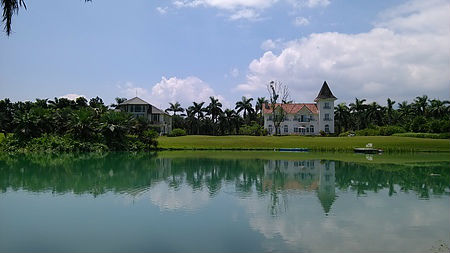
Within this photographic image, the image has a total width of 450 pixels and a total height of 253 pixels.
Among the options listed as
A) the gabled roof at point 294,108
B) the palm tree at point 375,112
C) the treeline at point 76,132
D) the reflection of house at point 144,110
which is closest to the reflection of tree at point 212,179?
the treeline at point 76,132

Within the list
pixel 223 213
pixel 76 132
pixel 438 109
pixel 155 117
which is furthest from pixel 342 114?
pixel 223 213

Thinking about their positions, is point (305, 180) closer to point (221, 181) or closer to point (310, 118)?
point (221, 181)

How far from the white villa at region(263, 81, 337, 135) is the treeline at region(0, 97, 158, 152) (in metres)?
29.6

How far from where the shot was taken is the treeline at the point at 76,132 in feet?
141

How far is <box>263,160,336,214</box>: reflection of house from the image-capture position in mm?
15827

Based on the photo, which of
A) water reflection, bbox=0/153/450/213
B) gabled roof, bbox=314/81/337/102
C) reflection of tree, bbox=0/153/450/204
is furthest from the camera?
gabled roof, bbox=314/81/337/102

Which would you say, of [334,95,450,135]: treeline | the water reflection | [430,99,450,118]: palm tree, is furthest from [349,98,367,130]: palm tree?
the water reflection

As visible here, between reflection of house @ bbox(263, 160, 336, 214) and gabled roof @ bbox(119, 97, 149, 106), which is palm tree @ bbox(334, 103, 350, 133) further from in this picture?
reflection of house @ bbox(263, 160, 336, 214)

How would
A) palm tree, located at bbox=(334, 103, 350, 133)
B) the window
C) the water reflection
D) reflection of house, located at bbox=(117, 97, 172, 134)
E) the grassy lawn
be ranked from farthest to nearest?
palm tree, located at bbox=(334, 103, 350, 133), the window, reflection of house, located at bbox=(117, 97, 172, 134), the grassy lawn, the water reflection

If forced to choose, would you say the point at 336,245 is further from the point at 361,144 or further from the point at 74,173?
the point at 361,144

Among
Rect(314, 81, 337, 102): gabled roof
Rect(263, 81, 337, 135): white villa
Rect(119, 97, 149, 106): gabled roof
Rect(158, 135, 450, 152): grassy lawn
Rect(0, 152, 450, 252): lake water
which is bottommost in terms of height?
Rect(0, 152, 450, 252): lake water

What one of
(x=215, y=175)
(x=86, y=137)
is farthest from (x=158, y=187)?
(x=86, y=137)

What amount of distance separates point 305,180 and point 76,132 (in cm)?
3302

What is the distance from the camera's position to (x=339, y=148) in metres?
44.8
